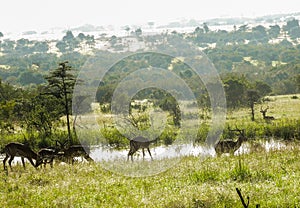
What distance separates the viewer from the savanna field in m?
11.0

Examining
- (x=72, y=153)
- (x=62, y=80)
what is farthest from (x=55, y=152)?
(x=62, y=80)

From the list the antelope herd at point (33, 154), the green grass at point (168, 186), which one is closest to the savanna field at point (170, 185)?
the green grass at point (168, 186)

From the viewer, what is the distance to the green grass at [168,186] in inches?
432

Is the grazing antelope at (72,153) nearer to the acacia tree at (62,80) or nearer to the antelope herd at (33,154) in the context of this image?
the antelope herd at (33,154)

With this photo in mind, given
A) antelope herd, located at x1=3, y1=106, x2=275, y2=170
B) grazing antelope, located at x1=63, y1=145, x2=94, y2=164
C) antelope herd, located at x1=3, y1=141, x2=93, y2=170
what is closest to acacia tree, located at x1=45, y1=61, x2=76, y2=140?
grazing antelope, located at x1=63, y1=145, x2=94, y2=164

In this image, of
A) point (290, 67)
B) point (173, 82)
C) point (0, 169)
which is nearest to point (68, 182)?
point (0, 169)

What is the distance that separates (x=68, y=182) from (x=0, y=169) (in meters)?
4.72

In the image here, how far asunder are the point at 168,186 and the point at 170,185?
12cm

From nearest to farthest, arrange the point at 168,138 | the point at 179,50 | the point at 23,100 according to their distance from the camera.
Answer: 1. the point at 179,50
2. the point at 168,138
3. the point at 23,100

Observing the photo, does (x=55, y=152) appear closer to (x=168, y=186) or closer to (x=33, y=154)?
(x=33, y=154)

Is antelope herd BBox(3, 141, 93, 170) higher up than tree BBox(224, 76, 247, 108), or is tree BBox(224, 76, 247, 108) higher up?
antelope herd BBox(3, 141, 93, 170)

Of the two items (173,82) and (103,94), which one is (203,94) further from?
(173,82)

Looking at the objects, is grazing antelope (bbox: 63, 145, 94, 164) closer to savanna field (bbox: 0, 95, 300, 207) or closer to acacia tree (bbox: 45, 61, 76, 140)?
savanna field (bbox: 0, 95, 300, 207)

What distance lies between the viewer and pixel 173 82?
2612cm
